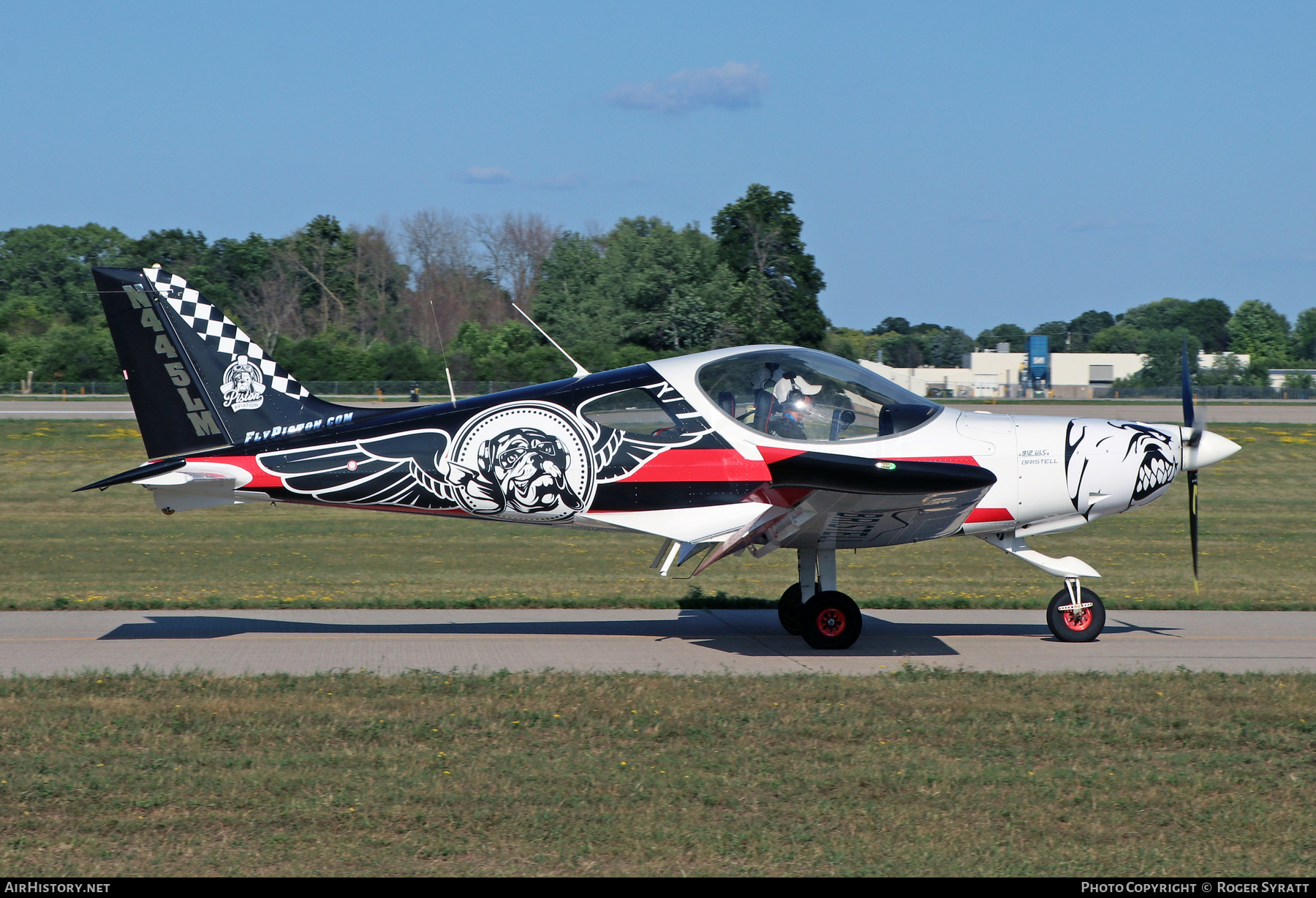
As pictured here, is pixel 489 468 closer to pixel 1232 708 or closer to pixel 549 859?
pixel 549 859

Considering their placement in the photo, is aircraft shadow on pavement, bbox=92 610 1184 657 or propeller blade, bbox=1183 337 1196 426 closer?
aircraft shadow on pavement, bbox=92 610 1184 657

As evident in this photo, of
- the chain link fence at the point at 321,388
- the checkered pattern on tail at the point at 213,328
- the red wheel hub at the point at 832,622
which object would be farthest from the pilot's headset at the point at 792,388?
the chain link fence at the point at 321,388

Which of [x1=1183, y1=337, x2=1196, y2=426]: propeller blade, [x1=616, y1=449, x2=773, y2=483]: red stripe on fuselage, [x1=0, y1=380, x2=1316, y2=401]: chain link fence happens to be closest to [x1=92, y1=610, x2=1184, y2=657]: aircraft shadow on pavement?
[x1=616, y1=449, x2=773, y2=483]: red stripe on fuselage

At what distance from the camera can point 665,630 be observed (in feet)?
35.1

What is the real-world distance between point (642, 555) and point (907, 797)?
37.9 feet

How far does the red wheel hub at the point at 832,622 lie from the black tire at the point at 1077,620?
78.5 inches

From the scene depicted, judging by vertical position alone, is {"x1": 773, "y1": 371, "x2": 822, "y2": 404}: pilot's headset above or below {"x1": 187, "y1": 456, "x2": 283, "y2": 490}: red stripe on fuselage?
above

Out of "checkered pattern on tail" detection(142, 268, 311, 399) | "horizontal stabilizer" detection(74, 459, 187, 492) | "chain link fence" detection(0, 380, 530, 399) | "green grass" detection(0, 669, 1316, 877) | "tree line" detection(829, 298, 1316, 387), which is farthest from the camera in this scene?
"tree line" detection(829, 298, 1316, 387)

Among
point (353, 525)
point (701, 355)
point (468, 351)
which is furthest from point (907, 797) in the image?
point (468, 351)

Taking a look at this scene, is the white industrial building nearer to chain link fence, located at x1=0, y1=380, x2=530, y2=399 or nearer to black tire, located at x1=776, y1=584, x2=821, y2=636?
chain link fence, located at x1=0, y1=380, x2=530, y2=399

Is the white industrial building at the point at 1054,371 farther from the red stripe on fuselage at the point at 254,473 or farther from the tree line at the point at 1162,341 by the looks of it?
the red stripe on fuselage at the point at 254,473

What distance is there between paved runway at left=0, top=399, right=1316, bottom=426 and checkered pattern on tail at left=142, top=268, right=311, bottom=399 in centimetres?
2916

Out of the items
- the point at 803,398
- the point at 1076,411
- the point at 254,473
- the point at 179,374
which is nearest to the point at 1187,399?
the point at 803,398

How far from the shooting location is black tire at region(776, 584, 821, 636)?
10.4 m
